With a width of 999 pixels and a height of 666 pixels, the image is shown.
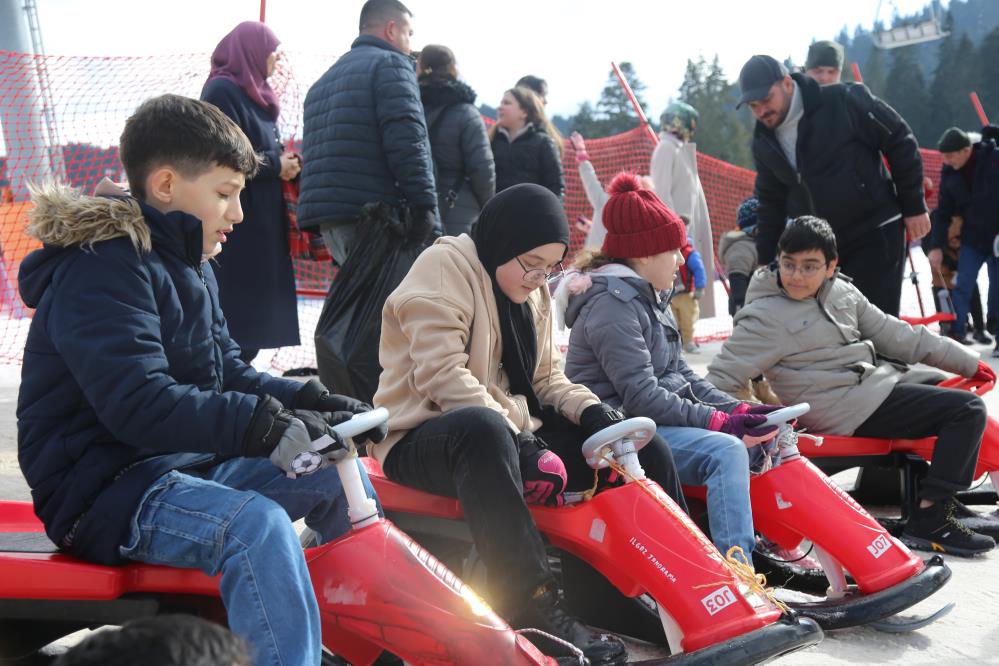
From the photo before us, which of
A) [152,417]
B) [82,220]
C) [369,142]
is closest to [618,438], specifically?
[152,417]

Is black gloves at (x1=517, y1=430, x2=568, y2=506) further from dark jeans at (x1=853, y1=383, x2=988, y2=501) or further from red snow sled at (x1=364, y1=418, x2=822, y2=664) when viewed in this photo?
dark jeans at (x1=853, y1=383, x2=988, y2=501)

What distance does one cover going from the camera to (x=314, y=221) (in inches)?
172

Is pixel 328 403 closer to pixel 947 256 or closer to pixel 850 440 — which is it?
pixel 850 440

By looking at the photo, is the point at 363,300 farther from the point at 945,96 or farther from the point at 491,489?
the point at 945,96

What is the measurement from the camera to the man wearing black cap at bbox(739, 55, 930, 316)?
182 inches

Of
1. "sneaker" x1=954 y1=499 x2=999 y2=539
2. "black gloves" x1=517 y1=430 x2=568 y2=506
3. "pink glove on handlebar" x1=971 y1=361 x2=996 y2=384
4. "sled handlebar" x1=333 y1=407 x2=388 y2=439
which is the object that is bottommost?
"sneaker" x1=954 y1=499 x2=999 y2=539

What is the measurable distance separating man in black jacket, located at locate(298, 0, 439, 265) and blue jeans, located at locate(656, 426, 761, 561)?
5.75 ft

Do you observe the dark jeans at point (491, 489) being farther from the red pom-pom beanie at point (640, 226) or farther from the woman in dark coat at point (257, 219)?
the woman in dark coat at point (257, 219)

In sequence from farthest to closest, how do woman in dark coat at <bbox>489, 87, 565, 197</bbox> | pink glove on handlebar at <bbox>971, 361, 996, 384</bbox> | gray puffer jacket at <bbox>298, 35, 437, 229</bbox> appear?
woman in dark coat at <bbox>489, 87, 565, 197</bbox> < gray puffer jacket at <bbox>298, 35, 437, 229</bbox> < pink glove on handlebar at <bbox>971, 361, 996, 384</bbox>

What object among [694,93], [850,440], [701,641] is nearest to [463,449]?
[701,641]

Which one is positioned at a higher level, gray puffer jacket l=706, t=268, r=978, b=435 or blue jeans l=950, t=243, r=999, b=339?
gray puffer jacket l=706, t=268, r=978, b=435

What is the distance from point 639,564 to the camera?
8.05ft

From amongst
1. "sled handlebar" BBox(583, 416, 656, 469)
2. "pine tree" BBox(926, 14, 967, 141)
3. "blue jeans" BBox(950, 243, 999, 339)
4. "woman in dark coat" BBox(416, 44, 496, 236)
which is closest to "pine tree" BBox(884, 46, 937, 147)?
"pine tree" BBox(926, 14, 967, 141)

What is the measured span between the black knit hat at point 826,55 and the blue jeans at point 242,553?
4412mm
